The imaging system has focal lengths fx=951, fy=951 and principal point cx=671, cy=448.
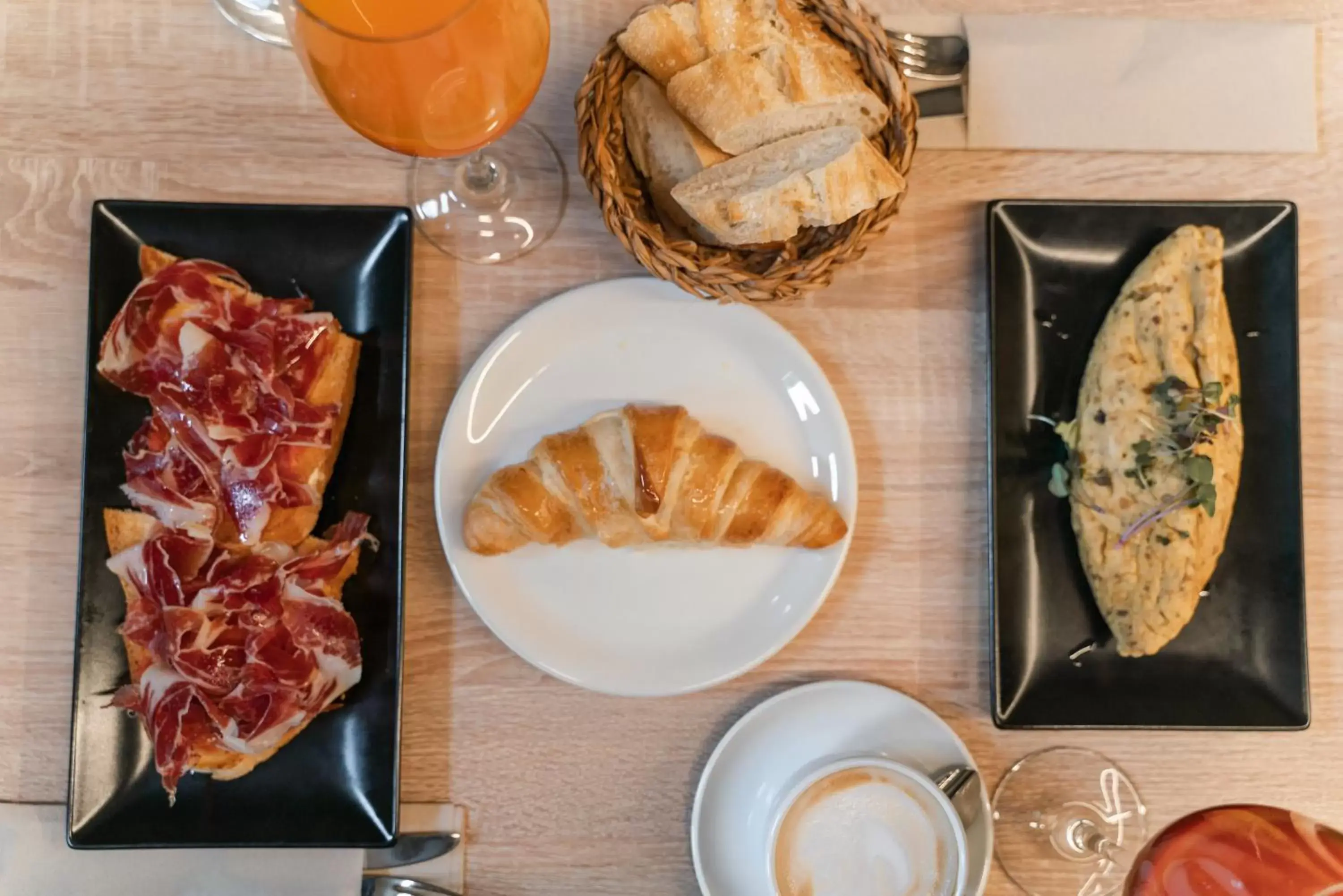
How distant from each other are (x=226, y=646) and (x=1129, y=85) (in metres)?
1.34

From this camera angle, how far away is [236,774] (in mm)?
1137

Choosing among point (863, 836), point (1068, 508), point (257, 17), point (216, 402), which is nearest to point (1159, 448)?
point (1068, 508)

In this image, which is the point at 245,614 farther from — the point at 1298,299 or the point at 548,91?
the point at 1298,299

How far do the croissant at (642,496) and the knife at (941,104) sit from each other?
1.68 feet

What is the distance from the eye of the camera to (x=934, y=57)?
4.07 ft

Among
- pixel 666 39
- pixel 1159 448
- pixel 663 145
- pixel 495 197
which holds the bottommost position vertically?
pixel 1159 448

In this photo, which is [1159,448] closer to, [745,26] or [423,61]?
[745,26]

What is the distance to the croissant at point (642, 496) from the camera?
1.12m

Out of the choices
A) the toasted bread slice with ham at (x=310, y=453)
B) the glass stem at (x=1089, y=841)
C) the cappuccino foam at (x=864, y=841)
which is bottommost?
the glass stem at (x=1089, y=841)

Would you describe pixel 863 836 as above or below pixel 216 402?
below

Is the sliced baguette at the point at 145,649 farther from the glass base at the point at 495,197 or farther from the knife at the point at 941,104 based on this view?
the knife at the point at 941,104

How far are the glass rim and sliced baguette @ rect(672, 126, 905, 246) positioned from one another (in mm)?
295

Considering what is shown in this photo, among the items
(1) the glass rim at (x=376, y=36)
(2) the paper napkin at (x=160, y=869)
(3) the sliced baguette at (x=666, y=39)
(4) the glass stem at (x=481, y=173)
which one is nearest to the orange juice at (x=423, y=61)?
(1) the glass rim at (x=376, y=36)

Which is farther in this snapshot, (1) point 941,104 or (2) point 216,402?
(1) point 941,104
